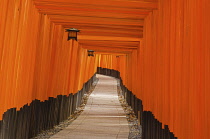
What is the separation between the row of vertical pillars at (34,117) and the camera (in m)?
4.64

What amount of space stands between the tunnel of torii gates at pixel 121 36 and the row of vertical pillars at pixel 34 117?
0.03m

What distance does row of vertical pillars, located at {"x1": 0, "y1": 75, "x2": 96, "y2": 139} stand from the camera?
464cm

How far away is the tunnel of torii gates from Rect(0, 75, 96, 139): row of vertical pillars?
3 cm

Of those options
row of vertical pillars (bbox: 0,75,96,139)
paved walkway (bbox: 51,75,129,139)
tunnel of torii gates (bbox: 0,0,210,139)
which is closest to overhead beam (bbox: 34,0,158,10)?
tunnel of torii gates (bbox: 0,0,210,139)

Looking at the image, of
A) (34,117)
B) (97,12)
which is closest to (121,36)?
(97,12)

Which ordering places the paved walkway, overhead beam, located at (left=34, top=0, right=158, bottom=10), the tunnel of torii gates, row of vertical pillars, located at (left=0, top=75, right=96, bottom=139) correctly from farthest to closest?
the paved walkway, overhead beam, located at (left=34, top=0, right=158, bottom=10), row of vertical pillars, located at (left=0, top=75, right=96, bottom=139), the tunnel of torii gates

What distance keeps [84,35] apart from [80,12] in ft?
12.3

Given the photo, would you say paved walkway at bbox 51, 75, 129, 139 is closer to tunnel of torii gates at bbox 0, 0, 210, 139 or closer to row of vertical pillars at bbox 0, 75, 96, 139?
row of vertical pillars at bbox 0, 75, 96, 139

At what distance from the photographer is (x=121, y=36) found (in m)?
9.92

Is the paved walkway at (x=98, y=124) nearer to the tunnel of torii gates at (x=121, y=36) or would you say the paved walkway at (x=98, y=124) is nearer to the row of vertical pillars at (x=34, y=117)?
the row of vertical pillars at (x=34, y=117)

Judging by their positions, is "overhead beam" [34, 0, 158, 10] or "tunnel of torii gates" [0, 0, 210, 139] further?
"overhead beam" [34, 0, 158, 10]

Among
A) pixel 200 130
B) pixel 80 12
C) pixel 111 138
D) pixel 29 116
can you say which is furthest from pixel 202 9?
pixel 111 138

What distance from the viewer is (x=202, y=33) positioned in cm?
257

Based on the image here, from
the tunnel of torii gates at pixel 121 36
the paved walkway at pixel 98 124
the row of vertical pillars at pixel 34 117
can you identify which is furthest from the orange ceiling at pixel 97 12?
the paved walkway at pixel 98 124
